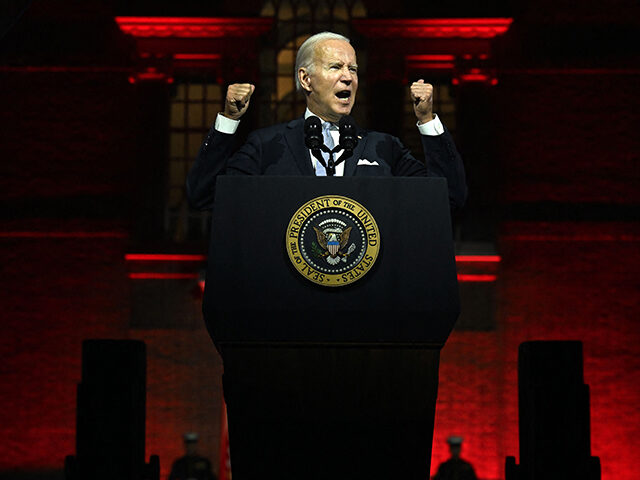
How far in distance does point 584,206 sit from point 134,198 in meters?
5.55

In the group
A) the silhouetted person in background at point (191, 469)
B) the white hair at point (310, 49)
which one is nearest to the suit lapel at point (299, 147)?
the white hair at point (310, 49)

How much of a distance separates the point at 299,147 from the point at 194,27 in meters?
10.5

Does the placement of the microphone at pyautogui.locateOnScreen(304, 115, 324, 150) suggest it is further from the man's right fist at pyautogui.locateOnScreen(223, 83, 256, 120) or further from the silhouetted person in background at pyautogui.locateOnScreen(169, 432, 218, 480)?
the silhouetted person in background at pyautogui.locateOnScreen(169, 432, 218, 480)

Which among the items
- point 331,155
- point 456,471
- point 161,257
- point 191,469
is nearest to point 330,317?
point 331,155

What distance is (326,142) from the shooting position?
3947 millimetres

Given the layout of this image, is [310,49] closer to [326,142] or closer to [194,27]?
[326,142]

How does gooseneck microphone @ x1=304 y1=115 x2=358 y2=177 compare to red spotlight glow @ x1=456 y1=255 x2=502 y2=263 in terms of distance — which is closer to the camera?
gooseneck microphone @ x1=304 y1=115 x2=358 y2=177

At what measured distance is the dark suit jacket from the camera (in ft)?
12.7

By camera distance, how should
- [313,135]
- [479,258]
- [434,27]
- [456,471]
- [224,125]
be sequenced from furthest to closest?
[434,27]
[479,258]
[456,471]
[224,125]
[313,135]

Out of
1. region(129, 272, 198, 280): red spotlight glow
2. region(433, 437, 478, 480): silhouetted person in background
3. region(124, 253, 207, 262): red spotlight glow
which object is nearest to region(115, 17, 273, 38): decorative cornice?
region(124, 253, 207, 262): red spotlight glow

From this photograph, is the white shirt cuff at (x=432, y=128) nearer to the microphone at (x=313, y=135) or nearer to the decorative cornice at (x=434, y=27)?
the microphone at (x=313, y=135)

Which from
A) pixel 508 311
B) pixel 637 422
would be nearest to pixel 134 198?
pixel 508 311

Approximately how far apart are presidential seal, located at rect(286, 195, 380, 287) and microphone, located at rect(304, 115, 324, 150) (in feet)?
0.91

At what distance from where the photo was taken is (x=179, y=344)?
44.5ft
